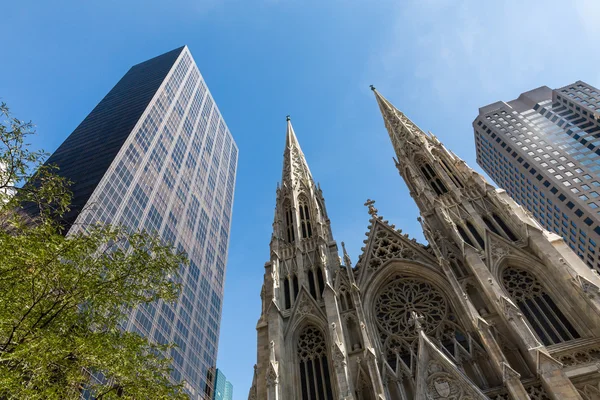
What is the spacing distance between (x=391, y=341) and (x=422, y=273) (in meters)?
5.35

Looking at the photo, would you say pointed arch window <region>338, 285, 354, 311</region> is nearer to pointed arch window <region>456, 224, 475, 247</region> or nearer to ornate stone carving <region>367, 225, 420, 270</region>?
ornate stone carving <region>367, 225, 420, 270</region>

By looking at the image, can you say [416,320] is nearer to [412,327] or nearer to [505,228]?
[412,327]

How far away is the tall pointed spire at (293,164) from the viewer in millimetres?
42062

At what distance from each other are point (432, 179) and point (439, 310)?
13467 millimetres

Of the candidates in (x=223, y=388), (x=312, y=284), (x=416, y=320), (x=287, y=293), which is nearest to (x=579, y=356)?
(x=416, y=320)

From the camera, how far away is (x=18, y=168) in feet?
34.2

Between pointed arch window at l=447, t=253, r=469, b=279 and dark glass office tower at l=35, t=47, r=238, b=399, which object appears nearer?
pointed arch window at l=447, t=253, r=469, b=279

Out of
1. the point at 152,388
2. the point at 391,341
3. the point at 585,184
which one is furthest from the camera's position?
the point at 585,184

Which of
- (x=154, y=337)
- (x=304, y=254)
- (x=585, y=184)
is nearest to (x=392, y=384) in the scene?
(x=304, y=254)

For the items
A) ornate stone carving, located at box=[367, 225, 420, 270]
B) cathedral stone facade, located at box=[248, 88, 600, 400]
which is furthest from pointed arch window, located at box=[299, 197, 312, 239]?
ornate stone carving, located at box=[367, 225, 420, 270]

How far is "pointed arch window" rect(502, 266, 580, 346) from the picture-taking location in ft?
69.4

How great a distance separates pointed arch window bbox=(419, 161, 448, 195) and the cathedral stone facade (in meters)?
0.15

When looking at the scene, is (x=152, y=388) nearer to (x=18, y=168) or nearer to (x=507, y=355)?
(x=18, y=168)

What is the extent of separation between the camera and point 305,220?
119ft
